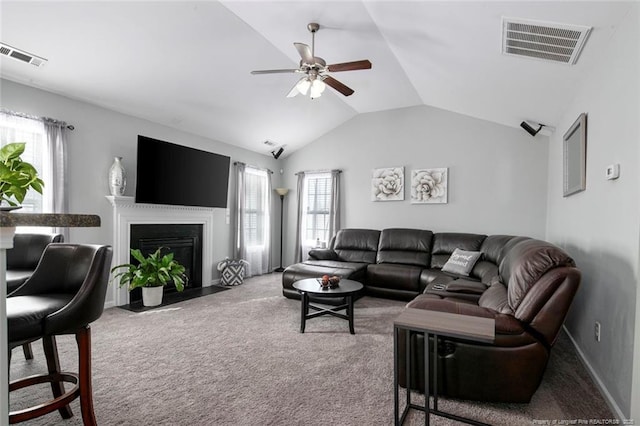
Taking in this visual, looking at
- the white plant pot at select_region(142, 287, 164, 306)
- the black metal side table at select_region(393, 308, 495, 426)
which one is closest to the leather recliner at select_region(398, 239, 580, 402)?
the black metal side table at select_region(393, 308, 495, 426)

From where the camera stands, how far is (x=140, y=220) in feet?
14.5

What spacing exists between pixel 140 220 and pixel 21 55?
2.13 meters

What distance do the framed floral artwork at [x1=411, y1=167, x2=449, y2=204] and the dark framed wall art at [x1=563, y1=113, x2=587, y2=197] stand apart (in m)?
1.98

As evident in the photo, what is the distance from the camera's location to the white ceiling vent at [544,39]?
7.46 ft

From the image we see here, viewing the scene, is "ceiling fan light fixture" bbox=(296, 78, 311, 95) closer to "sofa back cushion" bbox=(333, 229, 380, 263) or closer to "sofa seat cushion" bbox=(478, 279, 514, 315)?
"sofa seat cushion" bbox=(478, 279, 514, 315)

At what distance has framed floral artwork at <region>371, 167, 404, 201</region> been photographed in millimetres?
5789

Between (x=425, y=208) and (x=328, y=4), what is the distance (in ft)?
11.9

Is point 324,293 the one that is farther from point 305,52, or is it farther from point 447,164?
point 447,164

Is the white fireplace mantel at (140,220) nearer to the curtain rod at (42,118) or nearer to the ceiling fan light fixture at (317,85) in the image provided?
the curtain rod at (42,118)

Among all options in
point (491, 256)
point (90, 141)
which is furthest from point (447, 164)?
point (90, 141)

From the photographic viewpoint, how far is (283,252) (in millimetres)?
7055

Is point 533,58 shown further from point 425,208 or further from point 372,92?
point 425,208

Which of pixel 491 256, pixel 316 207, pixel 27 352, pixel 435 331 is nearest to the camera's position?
pixel 435 331

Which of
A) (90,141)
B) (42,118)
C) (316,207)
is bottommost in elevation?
(316,207)
